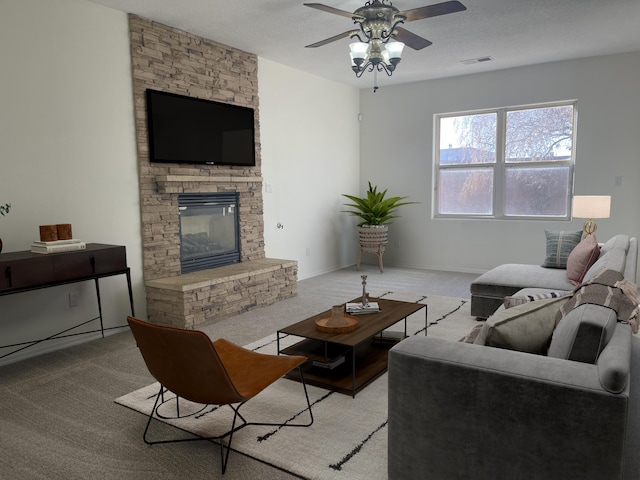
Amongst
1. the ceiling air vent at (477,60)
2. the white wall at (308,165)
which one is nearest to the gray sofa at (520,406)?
the white wall at (308,165)

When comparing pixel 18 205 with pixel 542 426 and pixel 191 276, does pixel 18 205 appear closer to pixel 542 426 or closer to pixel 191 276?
pixel 191 276

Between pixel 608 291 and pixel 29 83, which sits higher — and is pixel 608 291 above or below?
below

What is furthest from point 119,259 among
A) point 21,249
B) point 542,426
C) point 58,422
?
point 542,426

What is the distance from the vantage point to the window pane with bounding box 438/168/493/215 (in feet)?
21.4

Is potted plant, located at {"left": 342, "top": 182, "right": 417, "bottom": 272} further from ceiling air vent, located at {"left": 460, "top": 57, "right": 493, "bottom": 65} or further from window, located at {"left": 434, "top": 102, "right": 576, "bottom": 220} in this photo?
ceiling air vent, located at {"left": 460, "top": 57, "right": 493, "bottom": 65}

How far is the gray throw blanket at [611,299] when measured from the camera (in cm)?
184

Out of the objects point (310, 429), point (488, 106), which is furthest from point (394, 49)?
point (488, 106)

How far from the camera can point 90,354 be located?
356 cm

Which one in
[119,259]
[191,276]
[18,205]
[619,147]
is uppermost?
[619,147]

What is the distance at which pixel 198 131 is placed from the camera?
4652 mm

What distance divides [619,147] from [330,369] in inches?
182

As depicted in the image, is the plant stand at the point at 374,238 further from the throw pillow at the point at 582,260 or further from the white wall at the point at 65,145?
the white wall at the point at 65,145

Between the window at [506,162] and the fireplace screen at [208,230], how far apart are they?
3173 millimetres

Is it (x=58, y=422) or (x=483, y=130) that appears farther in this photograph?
(x=483, y=130)
